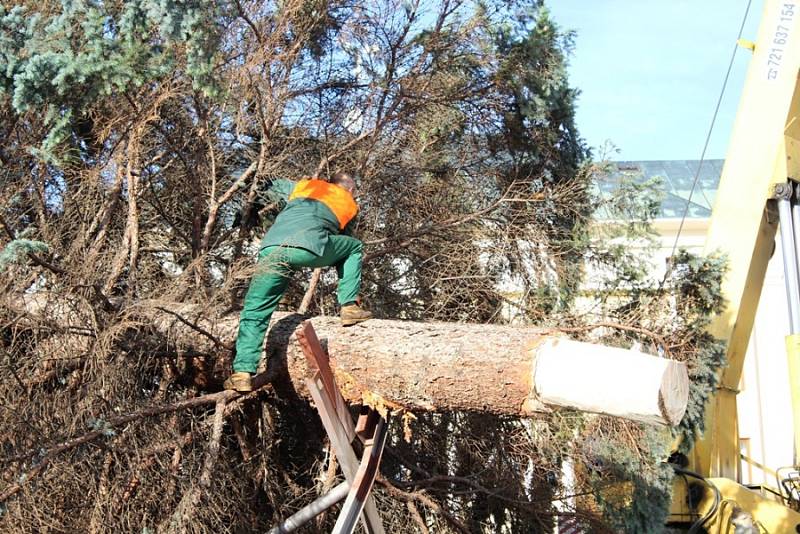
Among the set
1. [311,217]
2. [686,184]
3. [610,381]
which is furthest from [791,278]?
[686,184]

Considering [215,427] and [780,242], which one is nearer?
[215,427]

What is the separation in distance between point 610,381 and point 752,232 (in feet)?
12.4

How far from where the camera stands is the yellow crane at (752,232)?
6.91m

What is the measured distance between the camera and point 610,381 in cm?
414

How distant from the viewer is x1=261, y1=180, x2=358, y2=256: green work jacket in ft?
16.9

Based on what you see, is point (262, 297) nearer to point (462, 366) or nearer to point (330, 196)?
point (330, 196)

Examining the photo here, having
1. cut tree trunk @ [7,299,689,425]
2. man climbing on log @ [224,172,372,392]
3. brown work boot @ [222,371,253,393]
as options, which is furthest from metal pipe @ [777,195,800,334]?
brown work boot @ [222,371,253,393]

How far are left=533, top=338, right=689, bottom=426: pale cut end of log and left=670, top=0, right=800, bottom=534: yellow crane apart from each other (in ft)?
9.72

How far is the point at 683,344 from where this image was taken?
571cm

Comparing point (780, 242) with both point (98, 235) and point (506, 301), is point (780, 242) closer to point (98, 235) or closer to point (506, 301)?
point (506, 301)

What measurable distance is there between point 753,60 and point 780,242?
154cm

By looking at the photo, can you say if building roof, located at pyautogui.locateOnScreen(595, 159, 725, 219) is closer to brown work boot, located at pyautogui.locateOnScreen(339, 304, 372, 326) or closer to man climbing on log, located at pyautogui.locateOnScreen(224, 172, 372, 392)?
man climbing on log, located at pyautogui.locateOnScreen(224, 172, 372, 392)

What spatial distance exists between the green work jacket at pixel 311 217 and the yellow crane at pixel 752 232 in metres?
3.28

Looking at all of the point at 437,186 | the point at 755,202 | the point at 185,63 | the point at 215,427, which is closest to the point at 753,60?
the point at 755,202
